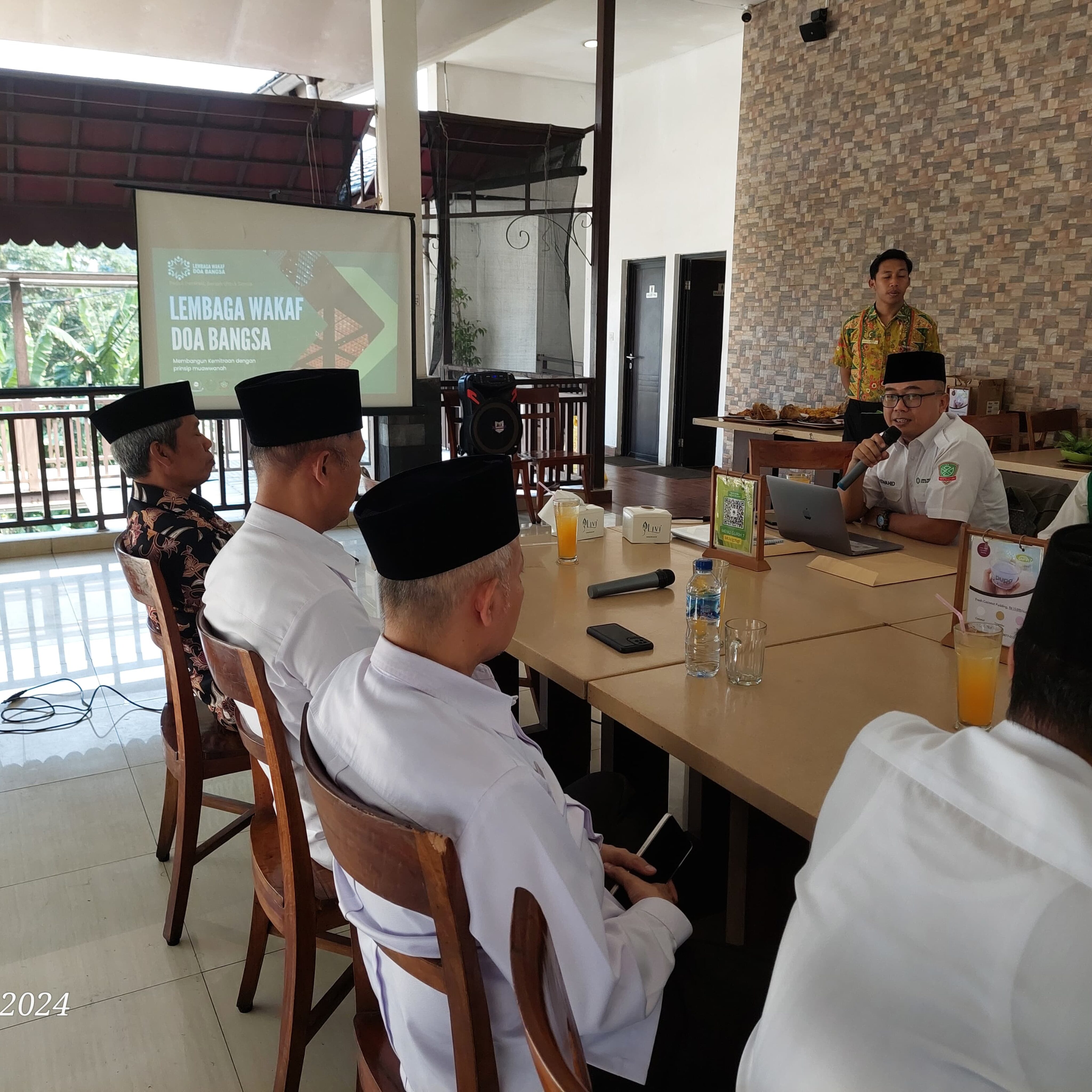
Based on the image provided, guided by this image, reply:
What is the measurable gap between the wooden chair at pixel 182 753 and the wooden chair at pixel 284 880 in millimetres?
224

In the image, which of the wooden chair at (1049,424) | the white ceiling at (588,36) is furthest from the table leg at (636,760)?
the white ceiling at (588,36)

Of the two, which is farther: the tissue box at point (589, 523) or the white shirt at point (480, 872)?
the tissue box at point (589, 523)

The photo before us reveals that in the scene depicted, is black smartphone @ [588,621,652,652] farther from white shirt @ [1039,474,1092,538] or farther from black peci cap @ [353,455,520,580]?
white shirt @ [1039,474,1092,538]

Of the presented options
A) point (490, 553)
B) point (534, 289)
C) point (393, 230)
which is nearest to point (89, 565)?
point (393, 230)

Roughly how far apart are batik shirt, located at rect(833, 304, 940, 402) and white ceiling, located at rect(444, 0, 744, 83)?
346 centimetres

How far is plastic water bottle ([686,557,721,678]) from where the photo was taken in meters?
1.71

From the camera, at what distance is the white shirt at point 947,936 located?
646 millimetres

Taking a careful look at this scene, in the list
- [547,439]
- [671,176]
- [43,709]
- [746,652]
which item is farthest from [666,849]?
[671,176]

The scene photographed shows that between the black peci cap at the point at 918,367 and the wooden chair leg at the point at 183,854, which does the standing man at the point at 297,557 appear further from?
the black peci cap at the point at 918,367

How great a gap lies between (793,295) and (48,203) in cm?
570

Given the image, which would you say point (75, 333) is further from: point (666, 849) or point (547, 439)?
point (666, 849)

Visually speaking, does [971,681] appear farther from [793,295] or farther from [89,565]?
[793,295]

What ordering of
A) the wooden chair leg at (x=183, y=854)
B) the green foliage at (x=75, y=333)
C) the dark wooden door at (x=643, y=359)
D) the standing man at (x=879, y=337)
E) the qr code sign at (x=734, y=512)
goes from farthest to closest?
1. the dark wooden door at (x=643, y=359)
2. the green foliage at (x=75, y=333)
3. the standing man at (x=879, y=337)
4. the qr code sign at (x=734, y=512)
5. the wooden chair leg at (x=183, y=854)

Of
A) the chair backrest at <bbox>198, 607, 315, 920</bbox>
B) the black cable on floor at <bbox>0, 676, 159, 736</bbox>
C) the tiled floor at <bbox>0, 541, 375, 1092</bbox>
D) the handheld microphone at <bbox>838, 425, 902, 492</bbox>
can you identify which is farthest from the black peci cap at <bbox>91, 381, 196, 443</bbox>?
the handheld microphone at <bbox>838, 425, 902, 492</bbox>
